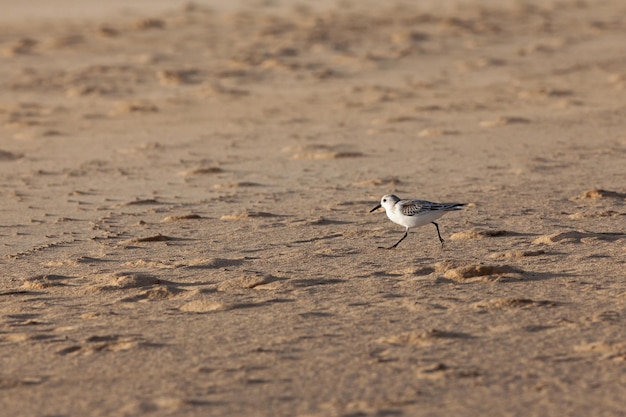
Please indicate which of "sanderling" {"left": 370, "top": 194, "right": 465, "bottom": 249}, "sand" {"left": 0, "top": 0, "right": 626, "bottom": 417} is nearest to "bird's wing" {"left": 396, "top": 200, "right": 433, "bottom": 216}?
"sanderling" {"left": 370, "top": 194, "right": 465, "bottom": 249}

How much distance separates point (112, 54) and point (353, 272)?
12.9 m

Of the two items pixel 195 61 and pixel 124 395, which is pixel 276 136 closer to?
pixel 195 61

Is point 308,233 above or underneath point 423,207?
underneath

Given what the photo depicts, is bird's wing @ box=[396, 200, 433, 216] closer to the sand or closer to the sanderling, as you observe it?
the sanderling

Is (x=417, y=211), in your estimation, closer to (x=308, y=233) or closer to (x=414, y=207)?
(x=414, y=207)

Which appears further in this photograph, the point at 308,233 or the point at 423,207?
the point at 308,233

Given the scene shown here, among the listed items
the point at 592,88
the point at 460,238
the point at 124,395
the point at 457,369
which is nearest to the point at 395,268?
the point at 460,238

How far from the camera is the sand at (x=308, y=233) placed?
4973 millimetres

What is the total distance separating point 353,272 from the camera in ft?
22.4

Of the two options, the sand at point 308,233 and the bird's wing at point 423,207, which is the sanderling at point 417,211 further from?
the sand at point 308,233

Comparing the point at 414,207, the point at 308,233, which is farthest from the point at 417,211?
the point at 308,233

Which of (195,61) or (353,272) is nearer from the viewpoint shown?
(353,272)

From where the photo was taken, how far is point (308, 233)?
8000 mm

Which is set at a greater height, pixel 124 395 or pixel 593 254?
pixel 124 395
